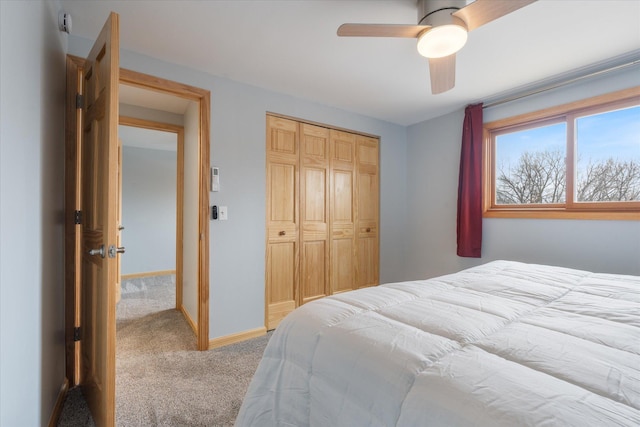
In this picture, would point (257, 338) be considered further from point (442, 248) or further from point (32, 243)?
point (442, 248)

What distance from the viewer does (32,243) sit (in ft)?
4.14

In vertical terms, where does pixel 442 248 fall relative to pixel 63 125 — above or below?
below

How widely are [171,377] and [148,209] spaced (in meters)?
4.21

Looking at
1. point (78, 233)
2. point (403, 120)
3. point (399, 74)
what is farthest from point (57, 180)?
point (403, 120)

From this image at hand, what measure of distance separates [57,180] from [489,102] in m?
3.80

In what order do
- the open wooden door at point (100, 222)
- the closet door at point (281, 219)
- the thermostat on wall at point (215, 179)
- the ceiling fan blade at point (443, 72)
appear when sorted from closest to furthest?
the open wooden door at point (100, 222) → the ceiling fan blade at point (443, 72) → the thermostat on wall at point (215, 179) → the closet door at point (281, 219)

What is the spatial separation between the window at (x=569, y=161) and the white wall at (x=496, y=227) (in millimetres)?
91

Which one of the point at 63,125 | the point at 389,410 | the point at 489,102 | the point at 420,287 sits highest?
the point at 489,102

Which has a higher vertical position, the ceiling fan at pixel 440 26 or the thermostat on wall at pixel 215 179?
the ceiling fan at pixel 440 26

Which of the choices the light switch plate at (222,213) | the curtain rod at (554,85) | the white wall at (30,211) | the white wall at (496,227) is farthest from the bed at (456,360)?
the curtain rod at (554,85)

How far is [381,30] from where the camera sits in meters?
1.56

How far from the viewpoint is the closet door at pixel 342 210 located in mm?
3396

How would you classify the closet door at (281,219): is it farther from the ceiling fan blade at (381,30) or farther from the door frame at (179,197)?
the ceiling fan blade at (381,30)

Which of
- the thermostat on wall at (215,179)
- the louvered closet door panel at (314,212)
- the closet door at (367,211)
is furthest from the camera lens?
the closet door at (367,211)
